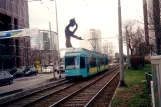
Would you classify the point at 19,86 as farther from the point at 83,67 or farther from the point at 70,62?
the point at 83,67

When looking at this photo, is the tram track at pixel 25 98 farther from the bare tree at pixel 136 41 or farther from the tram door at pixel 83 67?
the bare tree at pixel 136 41

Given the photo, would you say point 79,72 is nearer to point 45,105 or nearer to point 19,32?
point 19,32

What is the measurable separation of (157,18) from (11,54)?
2095 inches

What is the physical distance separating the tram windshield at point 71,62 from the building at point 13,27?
36.4 metres

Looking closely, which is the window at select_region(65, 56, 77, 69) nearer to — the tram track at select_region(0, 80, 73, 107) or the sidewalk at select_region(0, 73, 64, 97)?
the sidewalk at select_region(0, 73, 64, 97)

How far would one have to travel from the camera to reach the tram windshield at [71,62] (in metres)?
28.8

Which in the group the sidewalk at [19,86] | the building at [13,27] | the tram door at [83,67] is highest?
the building at [13,27]

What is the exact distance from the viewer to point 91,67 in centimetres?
3331

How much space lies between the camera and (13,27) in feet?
256

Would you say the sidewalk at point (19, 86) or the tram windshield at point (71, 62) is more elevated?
the tram windshield at point (71, 62)

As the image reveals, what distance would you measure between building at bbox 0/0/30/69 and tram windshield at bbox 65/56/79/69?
3637 cm

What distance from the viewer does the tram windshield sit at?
94.4 ft

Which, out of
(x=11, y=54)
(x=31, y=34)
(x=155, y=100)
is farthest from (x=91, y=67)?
(x=11, y=54)

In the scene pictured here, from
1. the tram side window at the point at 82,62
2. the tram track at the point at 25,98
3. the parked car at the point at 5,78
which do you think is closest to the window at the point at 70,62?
the tram side window at the point at 82,62
